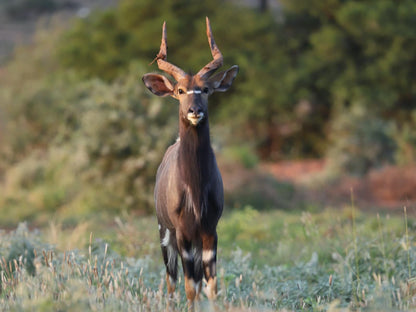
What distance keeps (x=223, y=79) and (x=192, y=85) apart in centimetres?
73

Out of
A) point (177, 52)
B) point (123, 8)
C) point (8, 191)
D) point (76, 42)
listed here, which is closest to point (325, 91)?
point (177, 52)

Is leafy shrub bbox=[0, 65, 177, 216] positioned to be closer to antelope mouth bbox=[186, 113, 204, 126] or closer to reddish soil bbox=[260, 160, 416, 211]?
reddish soil bbox=[260, 160, 416, 211]

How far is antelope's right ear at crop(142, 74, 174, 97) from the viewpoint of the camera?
663 centimetres

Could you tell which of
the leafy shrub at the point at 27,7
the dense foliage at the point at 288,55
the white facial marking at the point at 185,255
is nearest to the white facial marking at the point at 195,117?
the white facial marking at the point at 185,255

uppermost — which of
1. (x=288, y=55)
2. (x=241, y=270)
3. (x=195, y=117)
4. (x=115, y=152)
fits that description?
(x=288, y=55)

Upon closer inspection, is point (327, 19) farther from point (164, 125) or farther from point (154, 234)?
point (154, 234)

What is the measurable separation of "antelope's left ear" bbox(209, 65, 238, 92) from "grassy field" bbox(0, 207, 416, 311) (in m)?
2.10

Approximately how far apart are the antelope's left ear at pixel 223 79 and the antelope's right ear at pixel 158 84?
48 centimetres

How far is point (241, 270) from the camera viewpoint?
7.47 metres

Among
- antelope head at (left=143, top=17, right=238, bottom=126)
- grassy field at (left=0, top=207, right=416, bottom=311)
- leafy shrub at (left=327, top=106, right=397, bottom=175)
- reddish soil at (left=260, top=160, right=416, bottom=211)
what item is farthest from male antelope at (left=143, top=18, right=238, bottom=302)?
leafy shrub at (left=327, top=106, right=397, bottom=175)

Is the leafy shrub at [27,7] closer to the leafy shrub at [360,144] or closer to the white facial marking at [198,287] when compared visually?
the leafy shrub at [360,144]

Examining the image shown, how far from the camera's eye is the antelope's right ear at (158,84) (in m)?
6.63

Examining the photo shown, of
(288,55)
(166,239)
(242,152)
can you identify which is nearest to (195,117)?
(166,239)

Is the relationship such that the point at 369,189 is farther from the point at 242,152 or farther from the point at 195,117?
the point at 195,117
